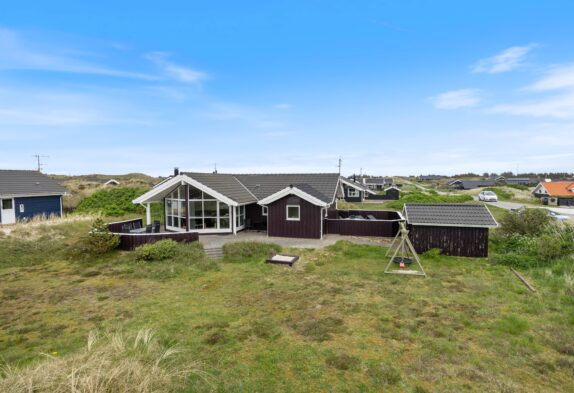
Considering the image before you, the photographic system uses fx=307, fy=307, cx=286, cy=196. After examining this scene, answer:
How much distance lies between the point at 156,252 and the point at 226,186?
8010 millimetres

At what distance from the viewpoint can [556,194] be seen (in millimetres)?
47250

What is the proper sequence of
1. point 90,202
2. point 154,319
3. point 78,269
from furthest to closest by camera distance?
point 90,202 < point 78,269 < point 154,319

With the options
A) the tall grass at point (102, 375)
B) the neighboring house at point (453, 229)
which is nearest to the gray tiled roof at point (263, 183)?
the neighboring house at point (453, 229)

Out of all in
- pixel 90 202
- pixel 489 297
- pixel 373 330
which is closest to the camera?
pixel 373 330

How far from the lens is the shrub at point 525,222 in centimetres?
1698

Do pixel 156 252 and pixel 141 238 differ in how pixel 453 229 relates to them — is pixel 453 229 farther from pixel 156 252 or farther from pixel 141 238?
pixel 141 238

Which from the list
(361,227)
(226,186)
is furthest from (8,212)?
(361,227)

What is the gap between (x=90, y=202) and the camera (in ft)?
104

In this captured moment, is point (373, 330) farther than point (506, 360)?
Yes

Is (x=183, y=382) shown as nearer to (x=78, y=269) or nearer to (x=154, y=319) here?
(x=154, y=319)

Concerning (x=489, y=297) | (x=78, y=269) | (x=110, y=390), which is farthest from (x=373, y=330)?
(x=78, y=269)

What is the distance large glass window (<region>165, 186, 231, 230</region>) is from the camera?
63.6 feet

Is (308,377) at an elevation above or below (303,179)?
below

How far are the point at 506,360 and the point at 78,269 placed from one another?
1517 cm
